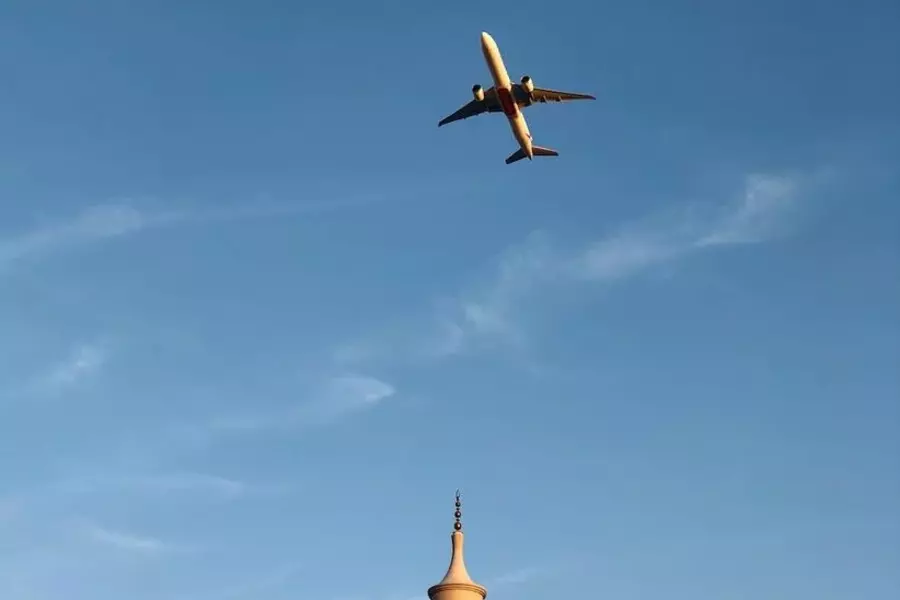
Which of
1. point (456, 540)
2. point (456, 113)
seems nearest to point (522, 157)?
point (456, 113)

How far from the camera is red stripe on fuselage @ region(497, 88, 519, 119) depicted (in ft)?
243

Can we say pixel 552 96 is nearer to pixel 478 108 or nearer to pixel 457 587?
pixel 478 108

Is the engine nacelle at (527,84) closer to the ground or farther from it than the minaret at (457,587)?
farther from it

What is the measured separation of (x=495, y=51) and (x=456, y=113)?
273 inches

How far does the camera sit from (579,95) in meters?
76.4

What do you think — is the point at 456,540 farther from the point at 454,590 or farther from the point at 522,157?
the point at 522,157

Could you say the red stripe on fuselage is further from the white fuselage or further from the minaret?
the minaret

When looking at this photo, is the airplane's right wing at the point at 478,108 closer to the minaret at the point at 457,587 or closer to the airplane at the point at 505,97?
the airplane at the point at 505,97

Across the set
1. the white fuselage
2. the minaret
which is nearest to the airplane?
the white fuselage

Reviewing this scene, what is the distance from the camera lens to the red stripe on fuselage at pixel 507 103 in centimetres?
7419

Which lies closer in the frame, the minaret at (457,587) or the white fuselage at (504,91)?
the minaret at (457,587)

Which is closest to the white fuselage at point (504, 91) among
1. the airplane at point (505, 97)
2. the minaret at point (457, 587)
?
the airplane at point (505, 97)

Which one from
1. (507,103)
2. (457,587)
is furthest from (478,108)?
(457,587)

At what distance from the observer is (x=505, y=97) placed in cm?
7450
